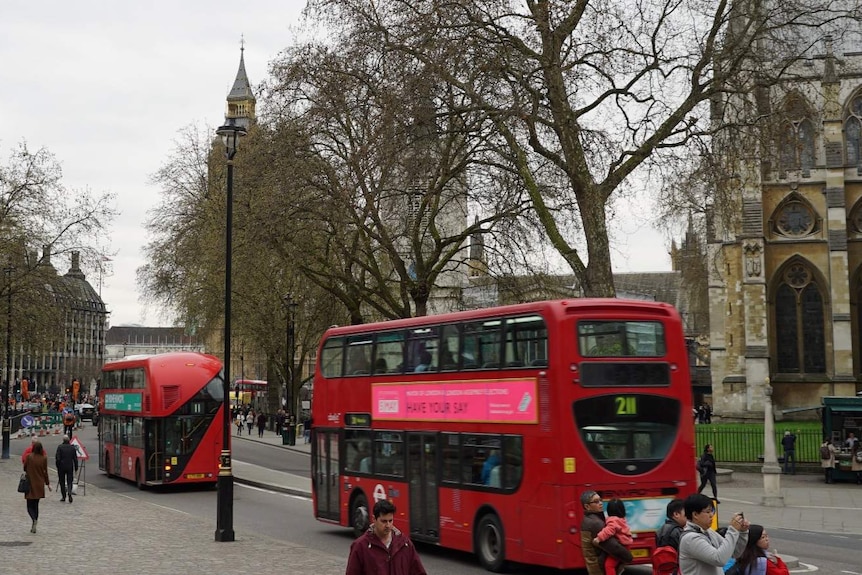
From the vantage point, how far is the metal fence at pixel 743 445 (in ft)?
114

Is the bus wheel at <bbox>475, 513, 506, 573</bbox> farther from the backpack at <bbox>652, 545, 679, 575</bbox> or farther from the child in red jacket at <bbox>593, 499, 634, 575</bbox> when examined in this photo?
the backpack at <bbox>652, 545, 679, 575</bbox>

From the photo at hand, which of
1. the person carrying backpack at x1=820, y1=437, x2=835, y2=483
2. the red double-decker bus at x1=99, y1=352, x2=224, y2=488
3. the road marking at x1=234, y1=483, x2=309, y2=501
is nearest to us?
the red double-decker bus at x1=99, y1=352, x2=224, y2=488

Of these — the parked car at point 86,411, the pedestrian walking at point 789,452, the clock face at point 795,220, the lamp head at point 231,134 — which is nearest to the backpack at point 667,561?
the lamp head at point 231,134

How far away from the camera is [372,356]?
17500mm

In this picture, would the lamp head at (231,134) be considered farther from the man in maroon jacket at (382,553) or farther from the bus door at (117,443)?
the bus door at (117,443)

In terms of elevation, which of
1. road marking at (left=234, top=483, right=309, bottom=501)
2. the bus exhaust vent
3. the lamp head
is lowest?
road marking at (left=234, top=483, right=309, bottom=501)

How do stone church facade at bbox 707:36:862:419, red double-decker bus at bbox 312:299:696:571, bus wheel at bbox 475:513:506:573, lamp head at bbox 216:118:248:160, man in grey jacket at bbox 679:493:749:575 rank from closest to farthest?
1. man in grey jacket at bbox 679:493:749:575
2. red double-decker bus at bbox 312:299:696:571
3. bus wheel at bbox 475:513:506:573
4. lamp head at bbox 216:118:248:160
5. stone church facade at bbox 707:36:862:419

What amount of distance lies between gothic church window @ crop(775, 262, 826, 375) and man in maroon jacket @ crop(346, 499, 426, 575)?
5007 centimetres

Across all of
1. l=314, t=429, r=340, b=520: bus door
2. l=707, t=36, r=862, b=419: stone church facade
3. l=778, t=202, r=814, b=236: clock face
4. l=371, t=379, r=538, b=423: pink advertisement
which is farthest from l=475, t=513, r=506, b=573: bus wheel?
l=778, t=202, r=814, b=236: clock face

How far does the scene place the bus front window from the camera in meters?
13.0

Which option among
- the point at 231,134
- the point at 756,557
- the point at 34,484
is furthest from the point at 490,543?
the point at 231,134

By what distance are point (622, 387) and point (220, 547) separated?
6804 millimetres

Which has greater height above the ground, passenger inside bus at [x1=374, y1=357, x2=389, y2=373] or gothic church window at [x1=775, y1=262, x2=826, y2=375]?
gothic church window at [x1=775, y1=262, x2=826, y2=375]

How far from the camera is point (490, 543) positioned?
1457cm
